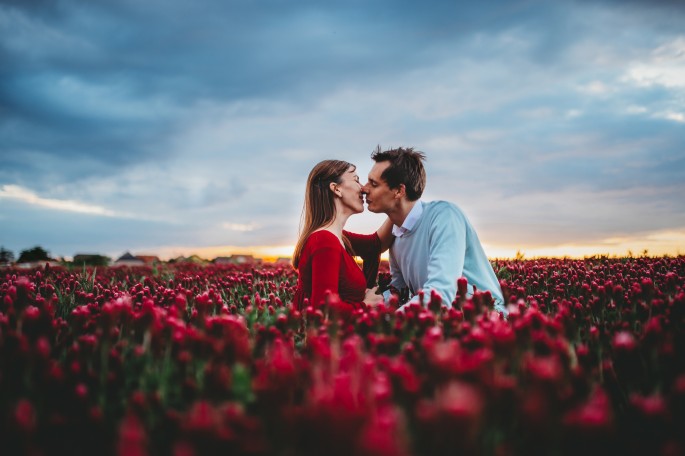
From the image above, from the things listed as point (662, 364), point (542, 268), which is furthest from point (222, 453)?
point (542, 268)

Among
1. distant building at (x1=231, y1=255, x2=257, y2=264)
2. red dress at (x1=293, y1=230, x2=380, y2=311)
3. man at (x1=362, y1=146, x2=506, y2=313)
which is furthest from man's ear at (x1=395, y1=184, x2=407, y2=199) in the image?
distant building at (x1=231, y1=255, x2=257, y2=264)

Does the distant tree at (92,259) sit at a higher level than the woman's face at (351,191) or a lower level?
lower

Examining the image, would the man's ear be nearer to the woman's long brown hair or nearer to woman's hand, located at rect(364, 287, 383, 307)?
the woman's long brown hair

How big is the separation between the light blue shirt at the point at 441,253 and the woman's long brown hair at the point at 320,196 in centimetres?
115

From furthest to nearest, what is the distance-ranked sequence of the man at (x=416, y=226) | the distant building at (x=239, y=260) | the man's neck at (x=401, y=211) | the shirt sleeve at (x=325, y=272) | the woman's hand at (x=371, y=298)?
the distant building at (x=239, y=260) < the man's neck at (x=401, y=211) < the man at (x=416, y=226) < the woman's hand at (x=371, y=298) < the shirt sleeve at (x=325, y=272)

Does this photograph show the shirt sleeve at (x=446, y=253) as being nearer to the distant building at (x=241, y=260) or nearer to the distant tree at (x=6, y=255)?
the distant building at (x=241, y=260)

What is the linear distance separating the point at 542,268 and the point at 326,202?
5.37m

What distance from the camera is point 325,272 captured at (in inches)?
219

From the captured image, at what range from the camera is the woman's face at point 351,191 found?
6855mm

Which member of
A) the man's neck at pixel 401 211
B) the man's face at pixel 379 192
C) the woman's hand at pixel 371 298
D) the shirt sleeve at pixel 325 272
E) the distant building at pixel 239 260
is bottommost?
the woman's hand at pixel 371 298

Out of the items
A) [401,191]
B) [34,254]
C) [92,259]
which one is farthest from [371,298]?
[34,254]

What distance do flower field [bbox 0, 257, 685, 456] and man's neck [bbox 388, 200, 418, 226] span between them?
3504 millimetres

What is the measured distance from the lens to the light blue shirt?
5.64 metres

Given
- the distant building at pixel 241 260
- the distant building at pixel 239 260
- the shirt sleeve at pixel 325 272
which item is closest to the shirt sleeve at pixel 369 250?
the shirt sleeve at pixel 325 272
